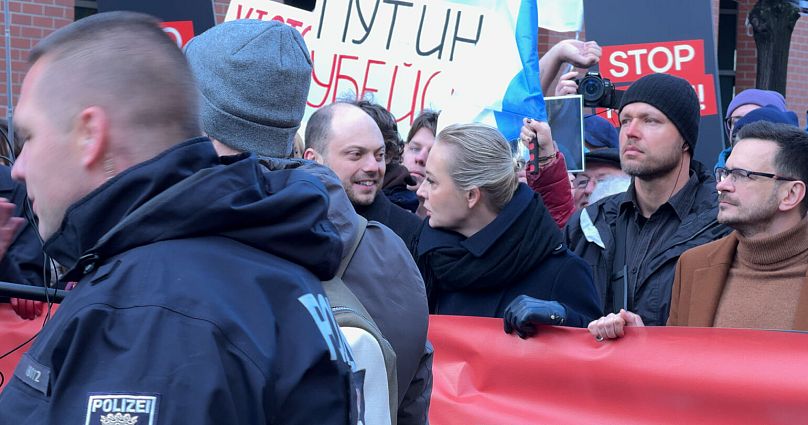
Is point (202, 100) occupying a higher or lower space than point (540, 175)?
higher

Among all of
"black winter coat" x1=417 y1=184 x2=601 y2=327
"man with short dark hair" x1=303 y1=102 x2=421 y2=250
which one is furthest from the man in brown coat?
"man with short dark hair" x1=303 y1=102 x2=421 y2=250

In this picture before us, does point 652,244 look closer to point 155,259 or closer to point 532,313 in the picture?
point 532,313

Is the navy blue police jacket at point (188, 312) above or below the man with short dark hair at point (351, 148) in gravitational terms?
above

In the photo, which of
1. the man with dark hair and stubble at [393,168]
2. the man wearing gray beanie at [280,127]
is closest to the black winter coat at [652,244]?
the man with dark hair and stubble at [393,168]

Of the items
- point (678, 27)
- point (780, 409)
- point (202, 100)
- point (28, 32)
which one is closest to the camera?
point (202, 100)

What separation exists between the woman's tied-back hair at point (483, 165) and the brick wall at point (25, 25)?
17.1 ft

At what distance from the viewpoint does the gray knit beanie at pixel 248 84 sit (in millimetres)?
1934

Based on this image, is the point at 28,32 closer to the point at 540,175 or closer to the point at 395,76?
the point at 395,76

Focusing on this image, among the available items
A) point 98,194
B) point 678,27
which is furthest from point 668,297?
point 678,27

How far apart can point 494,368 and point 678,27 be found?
4.08 meters

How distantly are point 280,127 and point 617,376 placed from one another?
1.80m

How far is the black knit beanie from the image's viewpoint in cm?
451

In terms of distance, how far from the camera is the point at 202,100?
1.94 metres

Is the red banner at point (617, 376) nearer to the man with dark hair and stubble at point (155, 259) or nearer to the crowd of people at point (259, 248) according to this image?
the crowd of people at point (259, 248)
